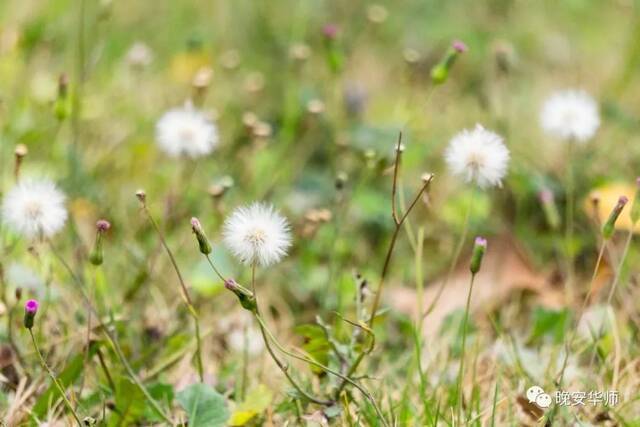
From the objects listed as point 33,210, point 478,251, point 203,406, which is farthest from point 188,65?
point 478,251

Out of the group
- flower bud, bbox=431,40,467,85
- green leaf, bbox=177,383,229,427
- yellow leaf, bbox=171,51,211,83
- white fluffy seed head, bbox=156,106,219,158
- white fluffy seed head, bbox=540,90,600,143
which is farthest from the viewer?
yellow leaf, bbox=171,51,211,83

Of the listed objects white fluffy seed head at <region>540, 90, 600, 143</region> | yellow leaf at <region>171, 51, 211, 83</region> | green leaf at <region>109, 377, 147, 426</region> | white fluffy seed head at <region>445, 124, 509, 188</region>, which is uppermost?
yellow leaf at <region>171, 51, 211, 83</region>

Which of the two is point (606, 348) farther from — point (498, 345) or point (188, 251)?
point (188, 251)

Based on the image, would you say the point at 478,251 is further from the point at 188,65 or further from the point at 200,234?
the point at 188,65

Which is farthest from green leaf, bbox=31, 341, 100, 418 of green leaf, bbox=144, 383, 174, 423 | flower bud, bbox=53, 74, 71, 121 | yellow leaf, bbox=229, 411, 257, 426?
flower bud, bbox=53, 74, 71, 121

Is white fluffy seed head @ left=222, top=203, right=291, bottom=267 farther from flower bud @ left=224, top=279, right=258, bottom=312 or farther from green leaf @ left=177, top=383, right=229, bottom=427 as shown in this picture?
green leaf @ left=177, top=383, right=229, bottom=427

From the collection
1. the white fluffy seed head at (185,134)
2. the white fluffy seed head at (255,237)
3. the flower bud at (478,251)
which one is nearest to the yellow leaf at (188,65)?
the white fluffy seed head at (185,134)
